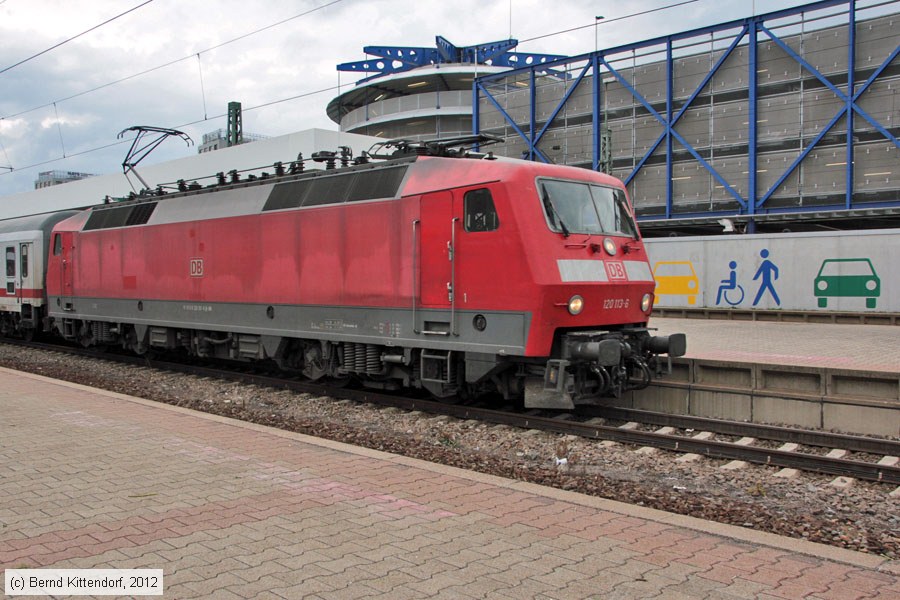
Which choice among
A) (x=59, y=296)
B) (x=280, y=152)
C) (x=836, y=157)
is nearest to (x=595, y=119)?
(x=836, y=157)

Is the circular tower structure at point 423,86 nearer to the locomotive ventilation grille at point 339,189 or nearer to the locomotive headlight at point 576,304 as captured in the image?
the locomotive ventilation grille at point 339,189

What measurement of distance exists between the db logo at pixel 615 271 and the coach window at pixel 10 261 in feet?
58.5

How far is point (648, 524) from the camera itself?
5.18 m

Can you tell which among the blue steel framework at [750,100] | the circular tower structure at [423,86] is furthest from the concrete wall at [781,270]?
the circular tower structure at [423,86]

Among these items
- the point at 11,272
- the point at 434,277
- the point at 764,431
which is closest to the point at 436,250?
the point at 434,277

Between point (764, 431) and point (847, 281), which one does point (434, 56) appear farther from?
point (764, 431)

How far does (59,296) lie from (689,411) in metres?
15.3

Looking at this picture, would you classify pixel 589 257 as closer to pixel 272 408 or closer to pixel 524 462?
pixel 524 462

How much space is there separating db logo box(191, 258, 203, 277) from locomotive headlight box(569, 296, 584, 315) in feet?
25.8

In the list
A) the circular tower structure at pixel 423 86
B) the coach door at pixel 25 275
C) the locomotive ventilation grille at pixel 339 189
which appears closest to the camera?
the locomotive ventilation grille at pixel 339 189

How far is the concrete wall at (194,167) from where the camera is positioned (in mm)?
28531

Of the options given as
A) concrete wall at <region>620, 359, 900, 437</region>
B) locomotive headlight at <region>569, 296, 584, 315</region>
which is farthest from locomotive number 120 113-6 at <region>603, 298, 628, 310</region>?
concrete wall at <region>620, 359, 900, 437</region>

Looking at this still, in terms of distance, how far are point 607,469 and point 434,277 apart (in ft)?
11.5

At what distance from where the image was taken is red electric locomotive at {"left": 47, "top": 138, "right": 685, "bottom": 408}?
353 inches
